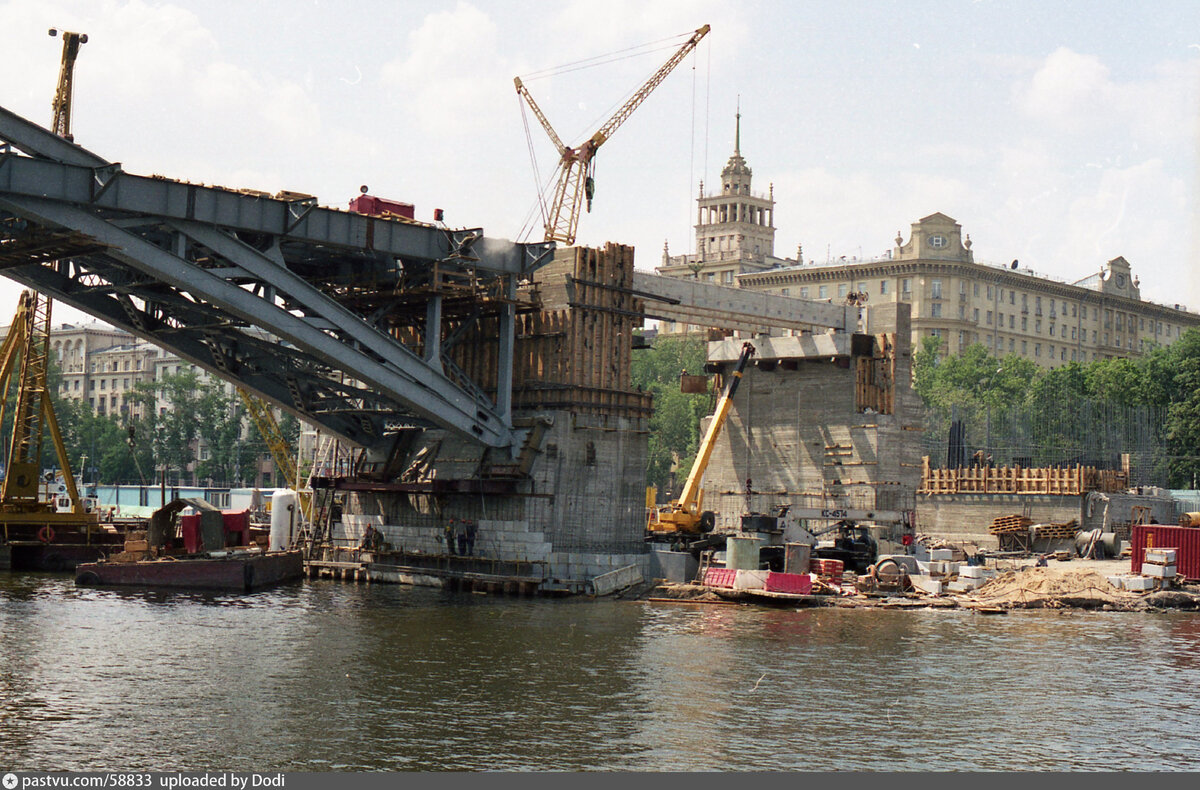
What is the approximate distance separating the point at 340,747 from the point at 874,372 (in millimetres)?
55239

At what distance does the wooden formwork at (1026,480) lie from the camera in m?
80.3

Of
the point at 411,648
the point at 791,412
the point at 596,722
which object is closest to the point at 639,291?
the point at 791,412

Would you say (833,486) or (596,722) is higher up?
(833,486)

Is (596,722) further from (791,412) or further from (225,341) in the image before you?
(791,412)

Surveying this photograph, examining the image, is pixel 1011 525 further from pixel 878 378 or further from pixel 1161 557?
pixel 1161 557

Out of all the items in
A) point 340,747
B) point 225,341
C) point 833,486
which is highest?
point 225,341

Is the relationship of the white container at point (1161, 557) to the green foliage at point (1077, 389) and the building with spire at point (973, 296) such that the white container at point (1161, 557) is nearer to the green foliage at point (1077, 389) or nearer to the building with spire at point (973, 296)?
the green foliage at point (1077, 389)

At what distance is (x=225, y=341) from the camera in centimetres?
6222

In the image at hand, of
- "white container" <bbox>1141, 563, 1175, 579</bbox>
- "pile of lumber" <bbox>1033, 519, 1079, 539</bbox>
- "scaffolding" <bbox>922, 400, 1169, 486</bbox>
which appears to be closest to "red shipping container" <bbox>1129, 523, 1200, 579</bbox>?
"white container" <bbox>1141, 563, 1175, 579</bbox>

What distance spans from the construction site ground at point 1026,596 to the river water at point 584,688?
4.66 feet

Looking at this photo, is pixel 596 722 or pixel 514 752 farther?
pixel 596 722

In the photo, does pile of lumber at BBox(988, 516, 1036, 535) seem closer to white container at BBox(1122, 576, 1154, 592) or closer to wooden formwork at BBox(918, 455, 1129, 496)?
wooden formwork at BBox(918, 455, 1129, 496)

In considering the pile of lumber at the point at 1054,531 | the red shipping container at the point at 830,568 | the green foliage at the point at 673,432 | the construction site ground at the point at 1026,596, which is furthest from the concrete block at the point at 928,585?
the green foliage at the point at 673,432

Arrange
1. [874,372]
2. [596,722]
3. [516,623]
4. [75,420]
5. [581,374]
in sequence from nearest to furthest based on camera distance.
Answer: [596,722]
[516,623]
[581,374]
[874,372]
[75,420]
